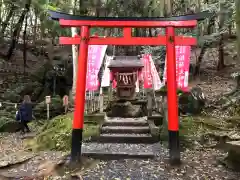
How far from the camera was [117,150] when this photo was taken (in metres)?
8.27

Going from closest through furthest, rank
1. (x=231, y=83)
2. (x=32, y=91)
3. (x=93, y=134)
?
(x=93, y=134) < (x=231, y=83) < (x=32, y=91)

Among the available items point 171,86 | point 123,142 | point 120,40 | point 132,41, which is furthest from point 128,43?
point 123,142

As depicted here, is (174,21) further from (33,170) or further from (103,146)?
(33,170)

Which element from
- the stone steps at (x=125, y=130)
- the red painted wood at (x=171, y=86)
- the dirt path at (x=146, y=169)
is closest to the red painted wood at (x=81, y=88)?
the dirt path at (x=146, y=169)

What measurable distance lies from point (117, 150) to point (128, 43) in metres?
3.06

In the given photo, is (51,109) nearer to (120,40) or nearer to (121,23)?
(120,40)

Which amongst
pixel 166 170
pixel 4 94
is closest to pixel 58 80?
pixel 4 94

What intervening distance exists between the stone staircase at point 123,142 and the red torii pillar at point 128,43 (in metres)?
0.83

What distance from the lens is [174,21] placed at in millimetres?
7488

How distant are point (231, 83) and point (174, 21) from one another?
38.4 ft

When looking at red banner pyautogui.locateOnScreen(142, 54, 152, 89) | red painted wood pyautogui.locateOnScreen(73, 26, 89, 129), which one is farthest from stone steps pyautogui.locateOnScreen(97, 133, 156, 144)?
red banner pyautogui.locateOnScreen(142, 54, 152, 89)

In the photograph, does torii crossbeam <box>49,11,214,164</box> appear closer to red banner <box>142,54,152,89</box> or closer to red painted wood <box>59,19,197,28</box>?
red painted wood <box>59,19,197,28</box>

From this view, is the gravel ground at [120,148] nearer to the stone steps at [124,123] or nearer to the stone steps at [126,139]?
the stone steps at [126,139]

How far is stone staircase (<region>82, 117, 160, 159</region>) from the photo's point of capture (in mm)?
7762
